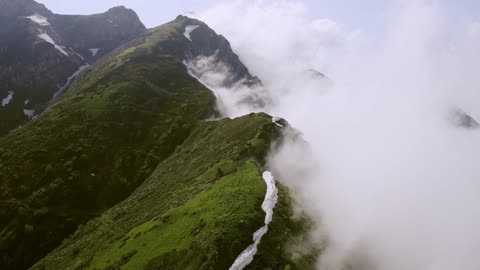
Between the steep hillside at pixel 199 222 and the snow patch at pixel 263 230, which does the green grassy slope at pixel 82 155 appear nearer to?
the steep hillside at pixel 199 222

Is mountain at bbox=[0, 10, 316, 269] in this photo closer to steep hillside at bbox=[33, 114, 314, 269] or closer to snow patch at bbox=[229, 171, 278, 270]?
steep hillside at bbox=[33, 114, 314, 269]

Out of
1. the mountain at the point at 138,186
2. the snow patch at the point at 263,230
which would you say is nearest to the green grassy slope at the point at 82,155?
the mountain at the point at 138,186

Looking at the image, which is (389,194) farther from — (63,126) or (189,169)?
(63,126)

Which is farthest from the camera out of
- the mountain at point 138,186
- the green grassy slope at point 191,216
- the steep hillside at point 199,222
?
the mountain at point 138,186

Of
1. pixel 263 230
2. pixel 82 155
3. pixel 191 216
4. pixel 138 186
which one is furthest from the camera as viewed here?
pixel 82 155

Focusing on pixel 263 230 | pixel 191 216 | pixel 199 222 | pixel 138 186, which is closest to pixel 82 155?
pixel 138 186

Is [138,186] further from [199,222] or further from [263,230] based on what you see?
[263,230]

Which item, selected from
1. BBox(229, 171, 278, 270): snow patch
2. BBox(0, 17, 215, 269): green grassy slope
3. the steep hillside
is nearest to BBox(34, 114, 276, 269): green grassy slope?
the steep hillside
